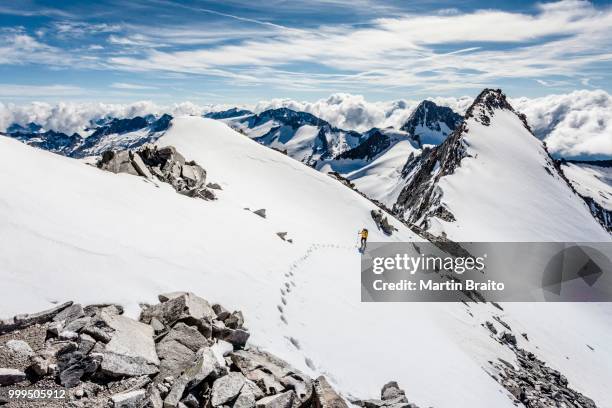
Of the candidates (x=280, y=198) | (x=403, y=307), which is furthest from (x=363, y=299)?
(x=280, y=198)

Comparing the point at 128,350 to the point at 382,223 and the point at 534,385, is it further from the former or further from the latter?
the point at 382,223

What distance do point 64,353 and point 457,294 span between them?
35.3 meters

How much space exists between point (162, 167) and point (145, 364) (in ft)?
93.0

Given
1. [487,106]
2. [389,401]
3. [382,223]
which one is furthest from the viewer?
[487,106]

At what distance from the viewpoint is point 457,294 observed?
3716cm

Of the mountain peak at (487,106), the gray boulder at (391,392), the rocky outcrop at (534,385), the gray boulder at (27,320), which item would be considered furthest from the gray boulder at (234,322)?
the mountain peak at (487,106)

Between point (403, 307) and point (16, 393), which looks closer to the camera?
point (16, 393)

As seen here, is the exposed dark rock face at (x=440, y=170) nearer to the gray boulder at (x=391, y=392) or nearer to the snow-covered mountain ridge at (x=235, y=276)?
the snow-covered mountain ridge at (x=235, y=276)

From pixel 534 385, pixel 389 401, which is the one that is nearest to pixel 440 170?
pixel 534 385

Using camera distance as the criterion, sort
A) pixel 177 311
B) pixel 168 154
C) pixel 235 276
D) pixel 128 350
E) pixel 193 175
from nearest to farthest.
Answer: pixel 128 350, pixel 177 311, pixel 235 276, pixel 193 175, pixel 168 154

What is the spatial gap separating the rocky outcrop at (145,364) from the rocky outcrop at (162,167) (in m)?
20.6

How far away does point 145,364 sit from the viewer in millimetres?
9359

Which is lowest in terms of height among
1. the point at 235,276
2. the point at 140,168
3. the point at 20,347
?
the point at 235,276

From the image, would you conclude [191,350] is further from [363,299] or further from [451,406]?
[363,299]
